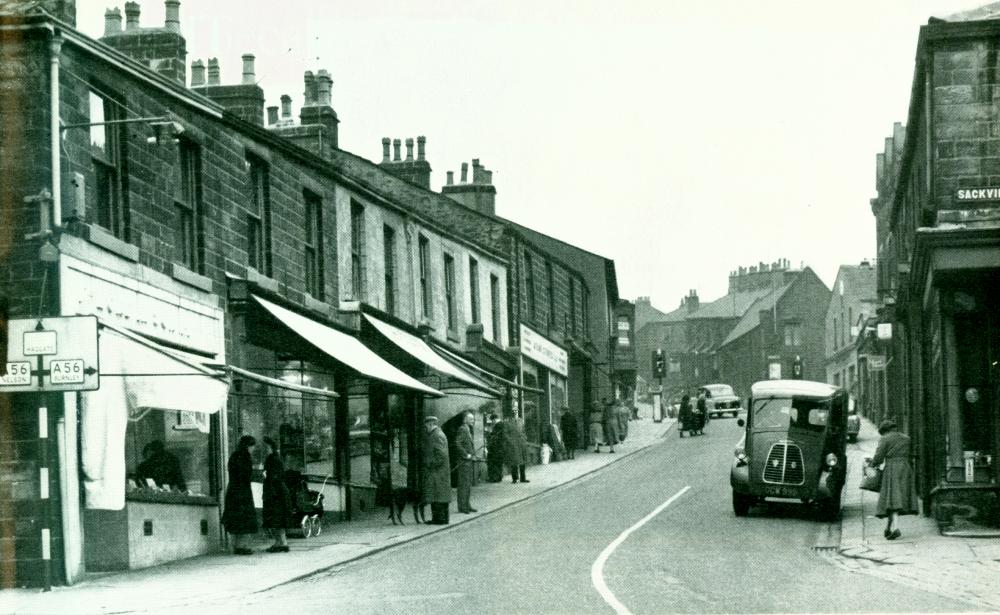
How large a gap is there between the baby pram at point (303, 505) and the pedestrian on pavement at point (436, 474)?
2325 millimetres

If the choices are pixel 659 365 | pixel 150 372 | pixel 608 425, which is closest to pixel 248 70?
pixel 150 372

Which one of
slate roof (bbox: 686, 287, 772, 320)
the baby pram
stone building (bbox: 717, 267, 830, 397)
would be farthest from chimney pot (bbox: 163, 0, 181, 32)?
slate roof (bbox: 686, 287, 772, 320)

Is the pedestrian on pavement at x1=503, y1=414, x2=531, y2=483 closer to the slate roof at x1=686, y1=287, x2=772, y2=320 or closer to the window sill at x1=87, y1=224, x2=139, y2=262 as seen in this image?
the window sill at x1=87, y1=224, x2=139, y2=262

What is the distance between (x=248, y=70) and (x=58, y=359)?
35.7ft

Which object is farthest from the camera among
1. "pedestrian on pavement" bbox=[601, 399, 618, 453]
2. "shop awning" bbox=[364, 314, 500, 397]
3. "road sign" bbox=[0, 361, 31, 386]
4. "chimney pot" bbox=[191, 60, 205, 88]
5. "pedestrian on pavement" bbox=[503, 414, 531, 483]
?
"pedestrian on pavement" bbox=[601, 399, 618, 453]

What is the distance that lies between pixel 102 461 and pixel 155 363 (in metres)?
1.17

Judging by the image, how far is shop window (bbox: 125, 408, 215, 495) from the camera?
55.8ft

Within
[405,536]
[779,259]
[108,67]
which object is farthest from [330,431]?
[779,259]

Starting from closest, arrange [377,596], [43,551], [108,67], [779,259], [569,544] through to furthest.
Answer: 1. [377,596]
2. [43,551]
3. [108,67]
4. [569,544]
5. [779,259]

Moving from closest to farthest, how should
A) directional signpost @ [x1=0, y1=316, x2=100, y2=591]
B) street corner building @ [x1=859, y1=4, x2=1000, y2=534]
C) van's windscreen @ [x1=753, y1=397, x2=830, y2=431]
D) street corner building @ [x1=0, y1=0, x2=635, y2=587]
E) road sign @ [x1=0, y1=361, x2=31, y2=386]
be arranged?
directional signpost @ [x1=0, y1=316, x2=100, y2=591] → road sign @ [x1=0, y1=361, x2=31, y2=386] → street corner building @ [x1=0, y1=0, x2=635, y2=587] → street corner building @ [x1=859, y1=4, x2=1000, y2=534] → van's windscreen @ [x1=753, y1=397, x2=830, y2=431]

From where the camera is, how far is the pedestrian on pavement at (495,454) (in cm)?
3228

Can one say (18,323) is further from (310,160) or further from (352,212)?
(352,212)

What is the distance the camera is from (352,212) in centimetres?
2672

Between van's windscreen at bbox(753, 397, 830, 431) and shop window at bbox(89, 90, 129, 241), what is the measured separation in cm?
1184
